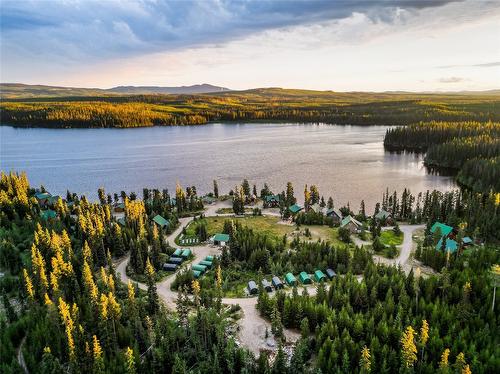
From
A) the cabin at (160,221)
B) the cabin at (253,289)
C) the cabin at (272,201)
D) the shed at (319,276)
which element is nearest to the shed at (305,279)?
the shed at (319,276)

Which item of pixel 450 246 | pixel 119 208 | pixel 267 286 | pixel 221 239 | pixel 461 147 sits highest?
pixel 461 147

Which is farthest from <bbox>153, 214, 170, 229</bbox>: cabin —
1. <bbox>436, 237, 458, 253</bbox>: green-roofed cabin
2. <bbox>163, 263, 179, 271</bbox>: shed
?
<bbox>436, 237, 458, 253</bbox>: green-roofed cabin

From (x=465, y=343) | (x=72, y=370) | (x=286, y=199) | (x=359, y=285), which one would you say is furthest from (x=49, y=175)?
(x=465, y=343)

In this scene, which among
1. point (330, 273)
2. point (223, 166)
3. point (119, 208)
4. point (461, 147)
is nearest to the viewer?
point (330, 273)

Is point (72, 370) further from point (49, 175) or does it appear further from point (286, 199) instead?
point (49, 175)

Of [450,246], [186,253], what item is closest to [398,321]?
[450,246]

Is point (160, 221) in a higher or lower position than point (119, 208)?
higher

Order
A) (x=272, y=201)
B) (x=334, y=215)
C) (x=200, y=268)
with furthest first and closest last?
1. (x=272, y=201)
2. (x=334, y=215)
3. (x=200, y=268)

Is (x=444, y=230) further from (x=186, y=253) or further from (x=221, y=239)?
(x=186, y=253)
